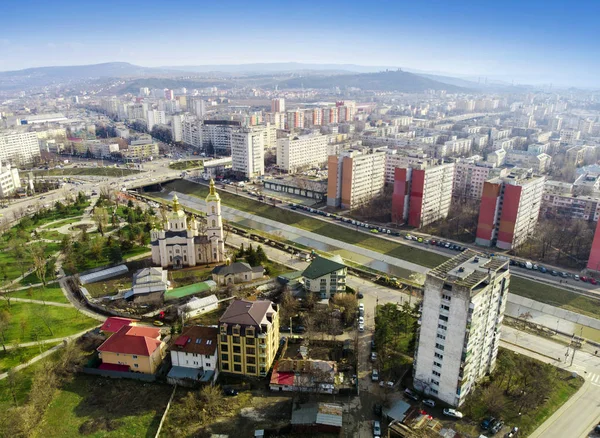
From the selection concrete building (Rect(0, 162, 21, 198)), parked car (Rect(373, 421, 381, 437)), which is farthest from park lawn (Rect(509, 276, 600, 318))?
concrete building (Rect(0, 162, 21, 198))

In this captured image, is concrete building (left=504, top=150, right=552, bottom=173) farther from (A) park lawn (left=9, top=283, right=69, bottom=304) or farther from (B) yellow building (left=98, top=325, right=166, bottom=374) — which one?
(A) park lawn (left=9, top=283, right=69, bottom=304)

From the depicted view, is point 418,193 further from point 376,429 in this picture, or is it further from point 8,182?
point 8,182

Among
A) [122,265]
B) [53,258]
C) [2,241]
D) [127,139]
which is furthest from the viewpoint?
[127,139]

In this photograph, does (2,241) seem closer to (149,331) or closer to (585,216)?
(149,331)

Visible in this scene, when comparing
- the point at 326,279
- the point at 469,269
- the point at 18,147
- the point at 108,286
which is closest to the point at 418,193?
the point at 326,279

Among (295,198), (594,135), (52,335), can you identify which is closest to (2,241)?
(52,335)

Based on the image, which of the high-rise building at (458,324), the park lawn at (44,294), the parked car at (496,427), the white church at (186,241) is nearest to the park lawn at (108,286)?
the park lawn at (44,294)
